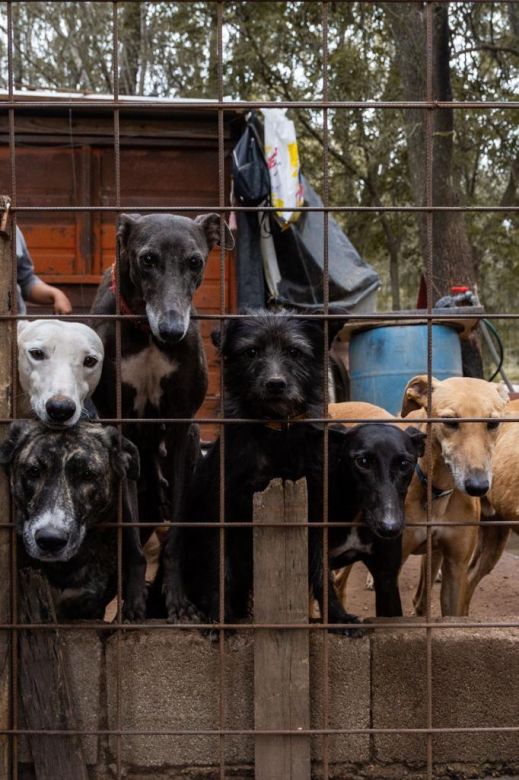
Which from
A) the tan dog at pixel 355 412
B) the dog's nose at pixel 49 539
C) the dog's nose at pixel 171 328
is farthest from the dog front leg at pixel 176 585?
the tan dog at pixel 355 412

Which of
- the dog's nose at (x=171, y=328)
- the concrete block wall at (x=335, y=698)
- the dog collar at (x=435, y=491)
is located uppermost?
the dog's nose at (x=171, y=328)

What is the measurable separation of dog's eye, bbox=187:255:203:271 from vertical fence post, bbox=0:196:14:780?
2.42 ft

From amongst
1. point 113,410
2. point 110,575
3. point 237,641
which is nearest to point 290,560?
point 237,641

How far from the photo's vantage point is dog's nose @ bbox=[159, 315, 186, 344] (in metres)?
3.43

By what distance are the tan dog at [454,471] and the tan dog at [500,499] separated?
0.20m

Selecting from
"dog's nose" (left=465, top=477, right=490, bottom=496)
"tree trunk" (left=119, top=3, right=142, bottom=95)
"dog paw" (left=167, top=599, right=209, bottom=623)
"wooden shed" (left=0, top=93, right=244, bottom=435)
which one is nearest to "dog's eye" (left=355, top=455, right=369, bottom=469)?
"dog's nose" (left=465, top=477, right=490, bottom=496)

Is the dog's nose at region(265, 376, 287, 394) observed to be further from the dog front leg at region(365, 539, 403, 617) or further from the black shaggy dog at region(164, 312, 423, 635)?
the dog front leg at region(365, 539, 403, 617)

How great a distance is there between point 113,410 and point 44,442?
2.13 ft

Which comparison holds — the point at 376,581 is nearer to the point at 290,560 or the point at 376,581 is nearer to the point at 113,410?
the point at 290,560

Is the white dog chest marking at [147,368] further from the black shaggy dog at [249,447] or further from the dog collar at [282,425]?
the dog collar at [282,425]

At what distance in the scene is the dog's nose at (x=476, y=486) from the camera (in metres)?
4.07

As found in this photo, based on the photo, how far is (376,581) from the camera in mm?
3977

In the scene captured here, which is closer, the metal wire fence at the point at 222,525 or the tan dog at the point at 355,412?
the metal wire fence at the point at 222,525

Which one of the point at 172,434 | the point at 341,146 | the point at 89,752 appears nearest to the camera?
the point at 89,752
